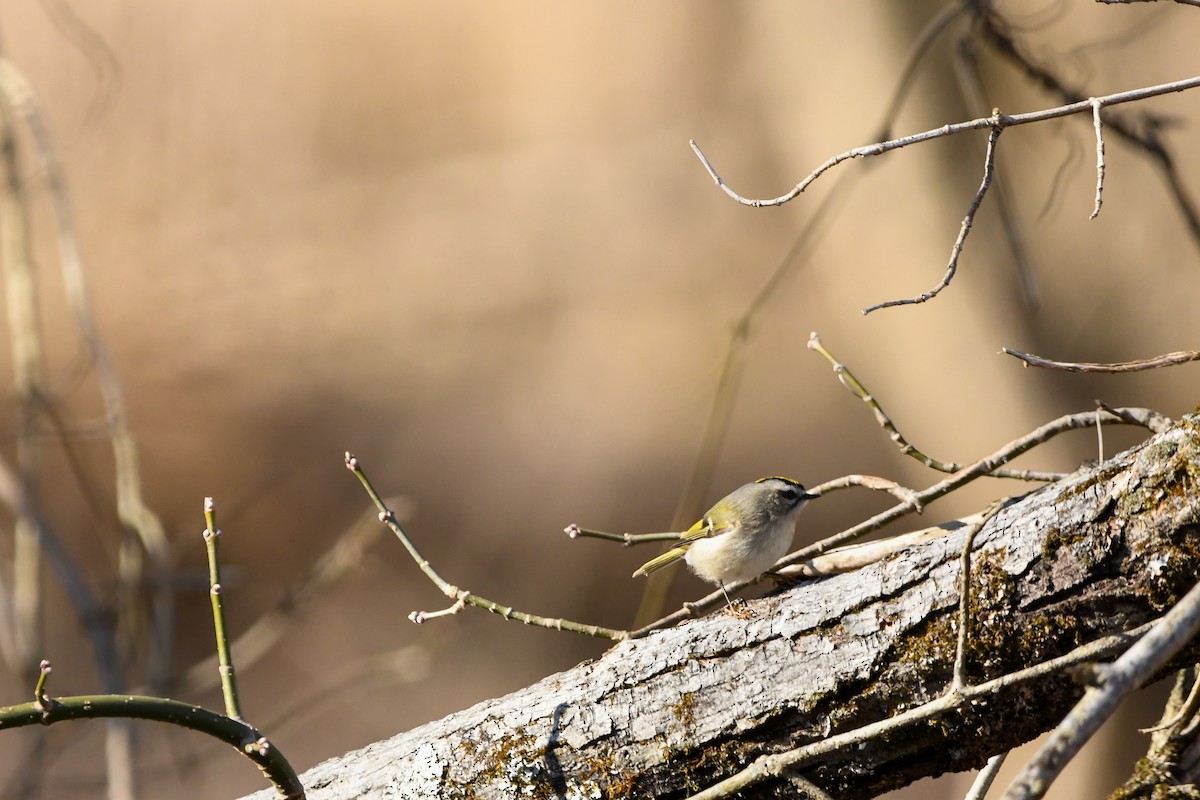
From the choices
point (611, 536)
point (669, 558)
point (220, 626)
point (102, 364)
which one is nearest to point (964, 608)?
point (611, 536)

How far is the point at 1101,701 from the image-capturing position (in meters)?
0.94

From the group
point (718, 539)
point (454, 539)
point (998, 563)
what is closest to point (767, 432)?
point (454, 539)

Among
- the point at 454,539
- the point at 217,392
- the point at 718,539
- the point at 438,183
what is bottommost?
the point at 718,539

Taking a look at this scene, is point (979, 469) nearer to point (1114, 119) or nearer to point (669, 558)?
point (669, 558)

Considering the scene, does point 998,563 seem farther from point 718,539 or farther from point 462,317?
point 462,317

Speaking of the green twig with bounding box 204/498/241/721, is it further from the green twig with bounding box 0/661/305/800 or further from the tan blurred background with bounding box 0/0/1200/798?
the tan blurred background with bounding box 0/0/1200/798

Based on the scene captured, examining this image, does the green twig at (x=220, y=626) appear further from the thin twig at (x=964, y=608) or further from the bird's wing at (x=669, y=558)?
the bird's wing at (x=669, y=558)

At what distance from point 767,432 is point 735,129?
275 cm

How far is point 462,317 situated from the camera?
845 cm

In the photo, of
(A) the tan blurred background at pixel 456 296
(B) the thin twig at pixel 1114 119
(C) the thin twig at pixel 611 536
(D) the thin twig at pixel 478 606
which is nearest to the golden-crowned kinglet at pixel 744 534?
(C) the thin twig at pixel 611 536

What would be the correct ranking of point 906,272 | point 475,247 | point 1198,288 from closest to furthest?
point 906,272
point 1198,288
point 475,247

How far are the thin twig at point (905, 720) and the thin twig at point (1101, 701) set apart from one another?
315 millimetres

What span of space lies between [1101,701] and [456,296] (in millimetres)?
7855

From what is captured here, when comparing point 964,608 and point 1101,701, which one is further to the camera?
point 964,608
